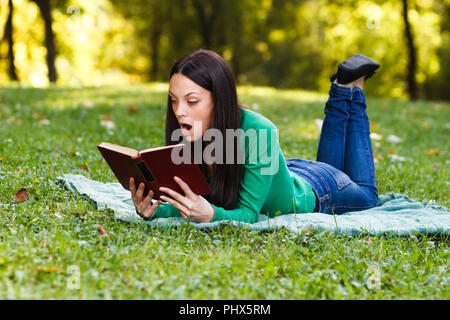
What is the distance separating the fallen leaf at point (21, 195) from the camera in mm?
3086

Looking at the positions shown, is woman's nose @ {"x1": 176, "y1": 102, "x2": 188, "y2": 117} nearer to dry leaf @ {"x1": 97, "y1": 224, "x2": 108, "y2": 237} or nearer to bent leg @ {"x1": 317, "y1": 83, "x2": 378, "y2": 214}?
dry leaf @ {"x1": 97, "y1": 224, "x2": 108, "y2": 237}

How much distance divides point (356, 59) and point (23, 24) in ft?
81.3

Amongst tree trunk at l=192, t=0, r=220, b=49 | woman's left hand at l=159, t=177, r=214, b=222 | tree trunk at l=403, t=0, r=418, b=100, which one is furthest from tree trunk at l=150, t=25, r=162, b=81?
woman's left hand at l=159, t=177, r=214, b=222

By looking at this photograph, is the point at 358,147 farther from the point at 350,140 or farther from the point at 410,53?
the point at 410,53

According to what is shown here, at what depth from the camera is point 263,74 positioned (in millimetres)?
Result: 25719

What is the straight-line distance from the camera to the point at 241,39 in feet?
73.3

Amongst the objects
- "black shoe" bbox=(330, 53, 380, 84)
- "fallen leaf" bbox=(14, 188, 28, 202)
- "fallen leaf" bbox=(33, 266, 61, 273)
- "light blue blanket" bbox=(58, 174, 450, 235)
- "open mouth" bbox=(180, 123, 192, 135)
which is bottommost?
"light blue blanket" bbox=(58, 174, 450, 235)

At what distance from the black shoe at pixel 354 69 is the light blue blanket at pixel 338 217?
102cm

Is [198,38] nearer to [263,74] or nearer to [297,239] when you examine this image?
[263,74]

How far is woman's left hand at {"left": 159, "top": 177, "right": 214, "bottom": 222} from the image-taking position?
8.28ft

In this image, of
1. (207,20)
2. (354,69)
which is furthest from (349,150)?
(207,20)

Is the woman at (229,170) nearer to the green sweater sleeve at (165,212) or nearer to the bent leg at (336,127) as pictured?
the green sweater sleeve at (165,212)

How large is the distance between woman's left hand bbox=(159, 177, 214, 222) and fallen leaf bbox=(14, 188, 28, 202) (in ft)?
3.60

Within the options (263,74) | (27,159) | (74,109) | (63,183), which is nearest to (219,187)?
(63,183)
